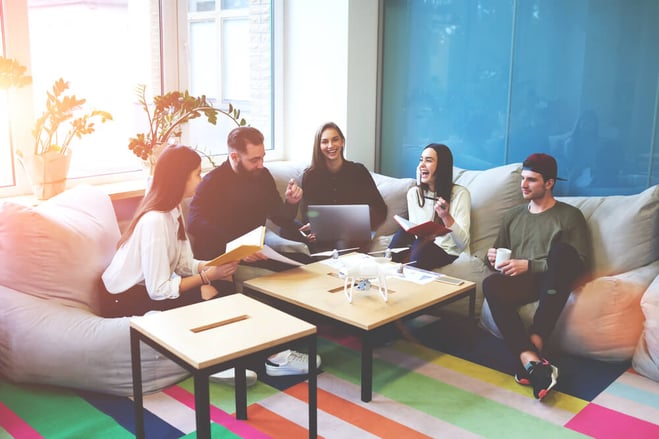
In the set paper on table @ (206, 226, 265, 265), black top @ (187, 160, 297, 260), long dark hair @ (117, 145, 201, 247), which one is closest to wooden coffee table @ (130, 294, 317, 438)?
paper on table @ (206, 226, 265, 265)

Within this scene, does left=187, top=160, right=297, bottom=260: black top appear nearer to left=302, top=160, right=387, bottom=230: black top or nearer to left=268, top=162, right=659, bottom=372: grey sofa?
left=302, top=160, right=387, bottom=230: black top

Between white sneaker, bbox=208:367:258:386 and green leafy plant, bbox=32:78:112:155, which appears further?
green leafy plant, bbox=32:78:112:155

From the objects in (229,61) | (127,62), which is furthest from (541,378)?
(229,61)

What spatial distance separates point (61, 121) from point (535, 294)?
2514 millimetres

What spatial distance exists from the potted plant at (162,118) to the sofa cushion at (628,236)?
2045mm

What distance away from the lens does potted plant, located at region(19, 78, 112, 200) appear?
3203mm

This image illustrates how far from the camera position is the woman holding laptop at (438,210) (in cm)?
351

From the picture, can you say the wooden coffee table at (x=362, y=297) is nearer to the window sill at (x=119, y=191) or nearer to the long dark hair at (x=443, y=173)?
the long dark hair at (x=443, y=173)

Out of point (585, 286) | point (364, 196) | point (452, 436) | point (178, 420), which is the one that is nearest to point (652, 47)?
point (585, 286)

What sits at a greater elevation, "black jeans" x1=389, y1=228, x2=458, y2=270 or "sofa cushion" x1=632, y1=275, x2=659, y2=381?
"black jeans" x1=389, y1=228, x2=458, y2=270

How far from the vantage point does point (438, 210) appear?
11.5ft

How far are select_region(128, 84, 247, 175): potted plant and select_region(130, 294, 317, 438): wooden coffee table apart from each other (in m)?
1.44

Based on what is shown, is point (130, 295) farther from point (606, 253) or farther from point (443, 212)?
point (606, 253)

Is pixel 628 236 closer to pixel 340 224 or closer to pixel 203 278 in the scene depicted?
pixel 340 224
